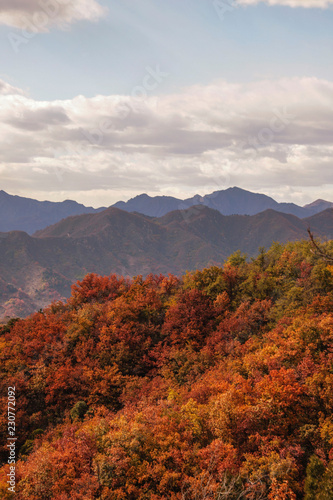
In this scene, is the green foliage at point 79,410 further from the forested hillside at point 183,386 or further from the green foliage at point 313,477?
the green foliage at point 313,477

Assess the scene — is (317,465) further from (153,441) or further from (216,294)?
(216,294)

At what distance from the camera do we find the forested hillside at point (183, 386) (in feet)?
64.5

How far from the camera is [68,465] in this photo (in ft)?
68.7

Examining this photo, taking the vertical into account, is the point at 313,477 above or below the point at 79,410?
above

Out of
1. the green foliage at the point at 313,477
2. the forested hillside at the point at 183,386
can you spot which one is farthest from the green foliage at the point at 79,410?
the green foliage at the point at 313,477

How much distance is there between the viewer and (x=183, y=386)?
3509cm

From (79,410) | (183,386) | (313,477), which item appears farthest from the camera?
(79,410)

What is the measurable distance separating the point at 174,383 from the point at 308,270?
21.8 m

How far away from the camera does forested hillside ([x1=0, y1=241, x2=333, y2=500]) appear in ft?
64.5

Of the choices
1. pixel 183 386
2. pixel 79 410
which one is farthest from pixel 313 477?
pixel 79 410

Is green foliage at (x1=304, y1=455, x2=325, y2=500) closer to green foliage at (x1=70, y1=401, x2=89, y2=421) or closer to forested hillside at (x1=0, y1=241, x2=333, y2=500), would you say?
forested hillside at (x1=0, y1=241, x2=333, y2=500)


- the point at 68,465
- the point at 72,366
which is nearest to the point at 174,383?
the point at 72,366

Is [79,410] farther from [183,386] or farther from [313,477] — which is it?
[313,477]

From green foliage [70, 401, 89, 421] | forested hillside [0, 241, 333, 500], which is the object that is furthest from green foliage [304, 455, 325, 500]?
green foliage [70, 401, 89, 421]
